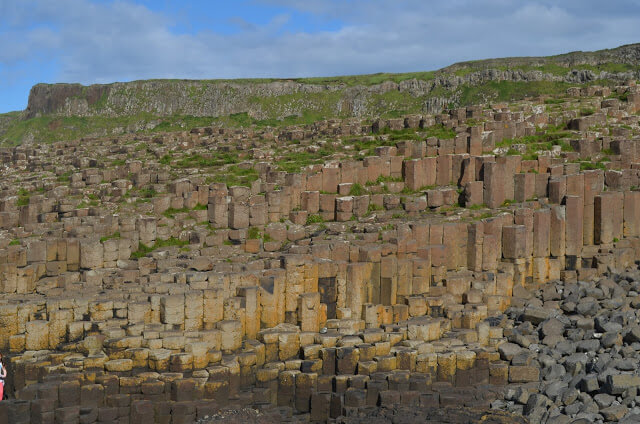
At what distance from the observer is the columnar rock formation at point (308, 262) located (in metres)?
22.2

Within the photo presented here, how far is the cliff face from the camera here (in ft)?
254

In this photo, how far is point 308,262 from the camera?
2642cm

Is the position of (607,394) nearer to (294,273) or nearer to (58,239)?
(294,273)

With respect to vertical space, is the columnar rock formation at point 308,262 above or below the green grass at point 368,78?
below

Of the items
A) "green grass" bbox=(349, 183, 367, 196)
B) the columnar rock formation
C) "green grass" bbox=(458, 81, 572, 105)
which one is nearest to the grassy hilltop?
"green grass" bbox=(458, 81, 572, 105)

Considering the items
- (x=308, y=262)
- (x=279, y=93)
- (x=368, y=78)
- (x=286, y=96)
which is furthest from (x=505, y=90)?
(x=308, y=262)

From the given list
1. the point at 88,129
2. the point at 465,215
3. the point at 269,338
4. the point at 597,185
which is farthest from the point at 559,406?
the point at 88,129

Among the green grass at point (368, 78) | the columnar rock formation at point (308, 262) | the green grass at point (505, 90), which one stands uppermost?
the green grass at point (368, 78)

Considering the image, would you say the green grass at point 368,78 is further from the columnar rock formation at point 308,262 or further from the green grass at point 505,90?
the columnar rock formation at point 308,262

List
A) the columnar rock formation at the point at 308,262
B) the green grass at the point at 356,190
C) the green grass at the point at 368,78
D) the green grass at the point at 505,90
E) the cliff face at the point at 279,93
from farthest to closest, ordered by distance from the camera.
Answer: the green grass at the point at 368,78 < the cliff face at the point at 279,93 < the green grass at the point at 505,90 < the green grass at the point at 356,190 < the columnar rock formation at the point at 308,262

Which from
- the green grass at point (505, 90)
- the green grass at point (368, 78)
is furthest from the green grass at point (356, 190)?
the green grass at point (368, 78)

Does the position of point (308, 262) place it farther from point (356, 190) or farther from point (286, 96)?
point (286, 96)

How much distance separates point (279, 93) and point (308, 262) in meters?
67.0

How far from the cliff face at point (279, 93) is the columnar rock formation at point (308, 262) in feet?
111
